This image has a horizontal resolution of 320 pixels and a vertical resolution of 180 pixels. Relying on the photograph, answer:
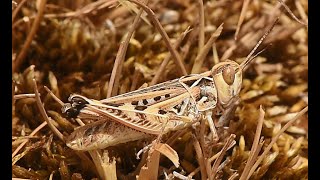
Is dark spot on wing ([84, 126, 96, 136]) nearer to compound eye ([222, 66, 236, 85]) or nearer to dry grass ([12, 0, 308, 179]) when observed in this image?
dry grass ([12, 0, 308, 179])

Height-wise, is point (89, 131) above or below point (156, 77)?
below

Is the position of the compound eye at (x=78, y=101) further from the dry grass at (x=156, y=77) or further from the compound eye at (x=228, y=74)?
the compound eye at (x=228, y=74)

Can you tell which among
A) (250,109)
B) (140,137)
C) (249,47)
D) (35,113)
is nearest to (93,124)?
(140,137)

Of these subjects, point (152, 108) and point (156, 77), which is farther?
point (156, 77)

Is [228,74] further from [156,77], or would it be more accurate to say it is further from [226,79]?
[156,77]

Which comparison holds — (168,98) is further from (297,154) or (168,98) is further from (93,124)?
(297,154)

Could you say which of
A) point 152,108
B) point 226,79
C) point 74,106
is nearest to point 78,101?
point 74,106
